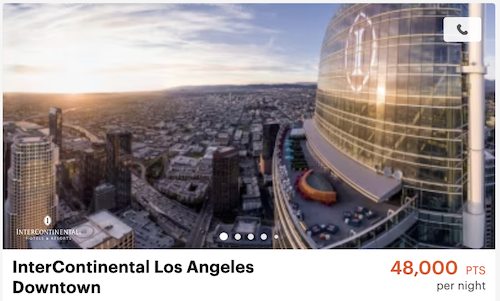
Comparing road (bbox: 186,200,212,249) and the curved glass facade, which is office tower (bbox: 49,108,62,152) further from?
the curved glass facade

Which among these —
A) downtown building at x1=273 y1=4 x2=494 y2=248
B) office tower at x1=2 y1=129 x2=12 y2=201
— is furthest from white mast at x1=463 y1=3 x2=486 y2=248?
office tower at x1=2 y1=129 x2=12 y2=201

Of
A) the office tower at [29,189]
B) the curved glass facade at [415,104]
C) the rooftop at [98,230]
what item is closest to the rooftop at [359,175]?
the curved glass facade at [415,104]

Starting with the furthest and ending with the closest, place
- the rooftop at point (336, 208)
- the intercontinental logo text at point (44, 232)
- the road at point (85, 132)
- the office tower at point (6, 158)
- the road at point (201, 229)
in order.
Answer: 1. the road at point (85, 132)
2. the rooftop at point (336, 208)
3. the road at point (201, 229)
4. the office tower at point (6, 158)
5. the intercontinental logo text at point (44, 232)

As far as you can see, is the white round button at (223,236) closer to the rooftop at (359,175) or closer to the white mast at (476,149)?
the rooftop at (359,175)
